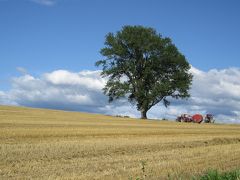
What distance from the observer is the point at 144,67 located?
193ft

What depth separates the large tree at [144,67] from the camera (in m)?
58.0

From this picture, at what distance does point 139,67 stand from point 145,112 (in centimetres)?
574

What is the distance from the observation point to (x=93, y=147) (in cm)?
1953

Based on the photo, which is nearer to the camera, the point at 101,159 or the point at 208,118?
the point at 101,159

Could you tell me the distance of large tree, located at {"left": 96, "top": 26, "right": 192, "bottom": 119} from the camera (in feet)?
190

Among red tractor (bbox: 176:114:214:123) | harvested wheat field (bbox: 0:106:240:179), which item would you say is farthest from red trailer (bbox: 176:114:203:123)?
harvested wheat field (bbox: 0:106:240:179)

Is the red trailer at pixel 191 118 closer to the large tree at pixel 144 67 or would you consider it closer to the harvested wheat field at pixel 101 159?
the large tree at pixel 144 67

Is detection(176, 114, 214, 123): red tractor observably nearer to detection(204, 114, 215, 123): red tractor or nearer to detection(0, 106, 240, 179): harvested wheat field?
detection(204, 114, 215, 123): red tractor

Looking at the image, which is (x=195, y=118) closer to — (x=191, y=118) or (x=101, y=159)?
(x=191, y=118)

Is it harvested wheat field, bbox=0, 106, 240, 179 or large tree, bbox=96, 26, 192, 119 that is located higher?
large tree, bbox=96, 26, 192, 119

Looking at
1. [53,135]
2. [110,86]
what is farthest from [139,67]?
[53,135]

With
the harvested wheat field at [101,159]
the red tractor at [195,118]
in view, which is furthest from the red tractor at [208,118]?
the harvested wheat field at [101,159]

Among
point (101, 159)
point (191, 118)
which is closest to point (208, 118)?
point (191, 118)

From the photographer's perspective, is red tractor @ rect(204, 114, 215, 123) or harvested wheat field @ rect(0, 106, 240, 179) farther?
red tractor @ rect(204, 114, 215, 123)
